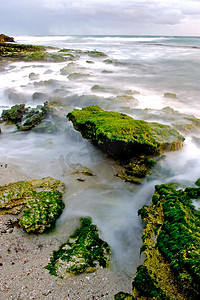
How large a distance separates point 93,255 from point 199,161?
123 inches

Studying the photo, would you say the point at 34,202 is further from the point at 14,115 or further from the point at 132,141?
the point at 14,115

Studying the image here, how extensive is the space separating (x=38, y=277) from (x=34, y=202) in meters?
1.12

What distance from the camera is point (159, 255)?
2.18 meters

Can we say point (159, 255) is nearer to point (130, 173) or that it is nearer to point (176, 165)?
point (130, 173)

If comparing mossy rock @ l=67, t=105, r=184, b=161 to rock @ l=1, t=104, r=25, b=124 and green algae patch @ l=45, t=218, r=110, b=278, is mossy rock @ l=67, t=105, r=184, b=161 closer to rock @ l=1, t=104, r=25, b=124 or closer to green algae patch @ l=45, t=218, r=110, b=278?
green algae patch @ l=45, t=218, r=110, b=278

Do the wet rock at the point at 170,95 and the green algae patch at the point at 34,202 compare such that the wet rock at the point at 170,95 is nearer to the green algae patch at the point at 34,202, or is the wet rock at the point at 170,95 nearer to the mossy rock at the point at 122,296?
the green algae patch at the point at 34,202

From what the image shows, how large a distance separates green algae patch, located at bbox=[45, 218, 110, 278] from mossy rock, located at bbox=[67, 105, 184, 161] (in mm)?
1683

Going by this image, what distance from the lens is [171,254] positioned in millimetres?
2105

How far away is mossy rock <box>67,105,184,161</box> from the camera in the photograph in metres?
3.94

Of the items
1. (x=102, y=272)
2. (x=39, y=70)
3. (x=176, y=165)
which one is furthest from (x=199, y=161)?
(x=39, y=70)

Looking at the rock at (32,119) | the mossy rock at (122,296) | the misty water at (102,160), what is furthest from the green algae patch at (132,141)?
the rock at (32,119)

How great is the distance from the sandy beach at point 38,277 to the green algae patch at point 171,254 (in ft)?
1.36

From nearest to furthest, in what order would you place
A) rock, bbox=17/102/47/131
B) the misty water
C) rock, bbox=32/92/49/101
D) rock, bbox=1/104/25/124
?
the misty water < rock, bbox=17/102/47/131 < rock, bbox=1/104/25/124 < rock, bbox=32/92/49/101

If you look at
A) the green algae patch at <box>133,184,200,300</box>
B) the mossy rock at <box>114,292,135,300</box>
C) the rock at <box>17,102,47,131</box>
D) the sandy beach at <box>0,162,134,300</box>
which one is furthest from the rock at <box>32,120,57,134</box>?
the mossy rock at <box>114,292,135,300</box>
